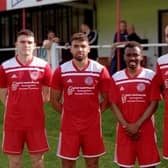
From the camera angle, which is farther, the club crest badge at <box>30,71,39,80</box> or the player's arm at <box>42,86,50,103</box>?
the player's arm at <box>42,86,50,103</box>

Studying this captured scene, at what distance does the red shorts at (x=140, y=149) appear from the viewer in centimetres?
635

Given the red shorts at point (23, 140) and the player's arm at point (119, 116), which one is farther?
the red shorts at point (23, 140)

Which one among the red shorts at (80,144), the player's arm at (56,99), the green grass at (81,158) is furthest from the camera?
the green grass at (81,158)

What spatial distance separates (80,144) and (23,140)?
2.32 ft

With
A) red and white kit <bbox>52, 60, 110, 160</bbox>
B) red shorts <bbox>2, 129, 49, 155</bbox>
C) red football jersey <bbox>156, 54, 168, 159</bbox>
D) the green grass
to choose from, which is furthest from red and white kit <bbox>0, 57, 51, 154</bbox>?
the green grass

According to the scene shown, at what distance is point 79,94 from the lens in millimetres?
6562

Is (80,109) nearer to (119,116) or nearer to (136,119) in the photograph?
(119,116)

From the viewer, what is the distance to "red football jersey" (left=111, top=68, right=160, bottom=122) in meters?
6.38

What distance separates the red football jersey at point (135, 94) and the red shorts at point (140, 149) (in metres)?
0.18

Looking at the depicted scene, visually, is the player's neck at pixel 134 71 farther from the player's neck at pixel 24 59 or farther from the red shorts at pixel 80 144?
the player's neck at pixel 24 59

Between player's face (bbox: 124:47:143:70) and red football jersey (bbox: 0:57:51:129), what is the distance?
42.0 inches

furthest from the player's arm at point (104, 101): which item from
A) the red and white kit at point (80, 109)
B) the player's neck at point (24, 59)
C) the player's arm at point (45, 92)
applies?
the player's neck at point (24, 59)

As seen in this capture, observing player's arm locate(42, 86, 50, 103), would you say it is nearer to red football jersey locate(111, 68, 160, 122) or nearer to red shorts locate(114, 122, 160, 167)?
red football jersey locate(111, 68, 160, 122)

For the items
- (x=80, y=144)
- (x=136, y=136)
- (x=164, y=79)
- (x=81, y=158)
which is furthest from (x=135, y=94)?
(x=81, y=158)
